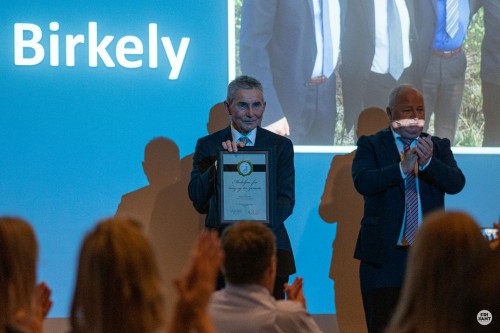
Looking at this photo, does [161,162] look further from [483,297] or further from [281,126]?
[483,297]

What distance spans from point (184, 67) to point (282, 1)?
2.44ft

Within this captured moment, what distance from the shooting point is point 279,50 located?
5395mm

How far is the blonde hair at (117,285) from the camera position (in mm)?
1972

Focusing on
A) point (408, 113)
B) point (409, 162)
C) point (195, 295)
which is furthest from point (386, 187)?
point (195, 295)

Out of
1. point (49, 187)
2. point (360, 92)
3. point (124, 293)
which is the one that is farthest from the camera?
point (360, 92)

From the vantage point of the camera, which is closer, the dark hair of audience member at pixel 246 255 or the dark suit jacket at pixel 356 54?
the dark hair of audience member at pixel 246 255

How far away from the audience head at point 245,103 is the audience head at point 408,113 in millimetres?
691

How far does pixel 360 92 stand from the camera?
5504 millimetres

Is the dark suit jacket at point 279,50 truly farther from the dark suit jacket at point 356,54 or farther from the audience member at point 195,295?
the audience member at point 195,295

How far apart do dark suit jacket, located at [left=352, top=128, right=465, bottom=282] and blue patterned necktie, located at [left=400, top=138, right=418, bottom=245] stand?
0.09 ft

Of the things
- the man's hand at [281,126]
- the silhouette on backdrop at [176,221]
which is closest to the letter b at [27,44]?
the silhouette on backdrop at [176,221]

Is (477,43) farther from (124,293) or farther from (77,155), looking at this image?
(124,293)

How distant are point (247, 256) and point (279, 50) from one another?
8.95ft

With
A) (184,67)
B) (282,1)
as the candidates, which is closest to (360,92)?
(282,1)
